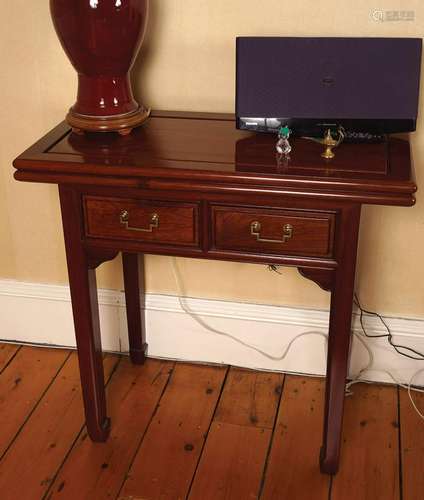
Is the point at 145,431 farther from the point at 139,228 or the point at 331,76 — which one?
the point at 331,76

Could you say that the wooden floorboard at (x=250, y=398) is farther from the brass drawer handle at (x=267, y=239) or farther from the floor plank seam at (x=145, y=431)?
the brass drawer handle at (x=267, y=239)

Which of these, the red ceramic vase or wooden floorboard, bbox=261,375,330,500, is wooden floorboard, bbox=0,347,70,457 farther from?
the red ceramic vase

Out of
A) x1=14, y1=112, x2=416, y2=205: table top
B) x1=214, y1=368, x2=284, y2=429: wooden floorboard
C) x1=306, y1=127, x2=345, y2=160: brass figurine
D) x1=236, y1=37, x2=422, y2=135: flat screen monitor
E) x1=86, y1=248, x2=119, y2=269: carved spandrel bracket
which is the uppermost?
x1=236, y1=37, x2=422, y2=135: flat screen monitor

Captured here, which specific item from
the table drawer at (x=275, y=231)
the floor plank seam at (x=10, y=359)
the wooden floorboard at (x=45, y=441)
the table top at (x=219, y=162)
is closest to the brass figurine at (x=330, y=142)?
the table top at (x=219, y=162)

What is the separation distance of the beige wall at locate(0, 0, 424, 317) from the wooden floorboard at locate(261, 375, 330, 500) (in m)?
0.26

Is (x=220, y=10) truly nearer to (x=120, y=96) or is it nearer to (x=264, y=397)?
(x=120, y=96)

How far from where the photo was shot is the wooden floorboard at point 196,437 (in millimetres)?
1816

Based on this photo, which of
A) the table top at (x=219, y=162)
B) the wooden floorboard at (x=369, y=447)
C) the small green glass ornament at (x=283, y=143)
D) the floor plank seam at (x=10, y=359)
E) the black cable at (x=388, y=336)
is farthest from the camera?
the floor plank seam at (x=10, y=359)

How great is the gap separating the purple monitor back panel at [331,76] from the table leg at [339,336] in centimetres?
27

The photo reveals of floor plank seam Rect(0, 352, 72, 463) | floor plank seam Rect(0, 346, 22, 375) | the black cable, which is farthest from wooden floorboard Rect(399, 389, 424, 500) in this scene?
floor plank seam Rect(0, 346, 22, 375)

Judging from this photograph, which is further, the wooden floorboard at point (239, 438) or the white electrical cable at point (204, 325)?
the white electrical cable at point (204, 325)

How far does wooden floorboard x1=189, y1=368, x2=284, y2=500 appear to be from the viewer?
181 cm

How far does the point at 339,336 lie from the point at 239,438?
0.48 metres

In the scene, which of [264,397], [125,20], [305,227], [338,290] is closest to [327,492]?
[264,397]
